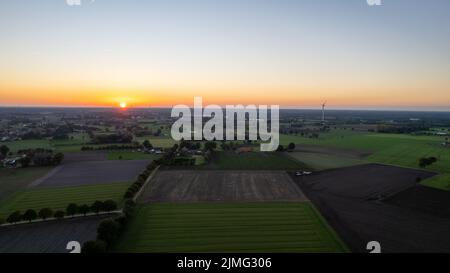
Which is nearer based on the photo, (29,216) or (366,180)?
(29,216)

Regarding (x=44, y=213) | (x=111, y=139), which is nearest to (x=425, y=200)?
(x=44, y=213)

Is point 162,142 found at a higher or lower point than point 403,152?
higher

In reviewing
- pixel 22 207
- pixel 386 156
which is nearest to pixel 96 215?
pixel 22 207

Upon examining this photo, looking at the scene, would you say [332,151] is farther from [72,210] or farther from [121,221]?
[72,210]

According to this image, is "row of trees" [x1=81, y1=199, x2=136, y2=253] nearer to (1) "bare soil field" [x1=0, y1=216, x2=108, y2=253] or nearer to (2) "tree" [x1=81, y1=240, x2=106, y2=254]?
(2) "tree" [x1=81, y1=240, x2=106, y2=254]

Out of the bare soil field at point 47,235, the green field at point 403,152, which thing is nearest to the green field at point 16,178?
the bare soil field at point 47,235

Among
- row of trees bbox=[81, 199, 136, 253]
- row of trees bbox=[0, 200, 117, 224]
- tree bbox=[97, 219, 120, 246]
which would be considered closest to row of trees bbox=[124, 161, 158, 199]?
row of trees bbox=[0, 200, 117, 224]
